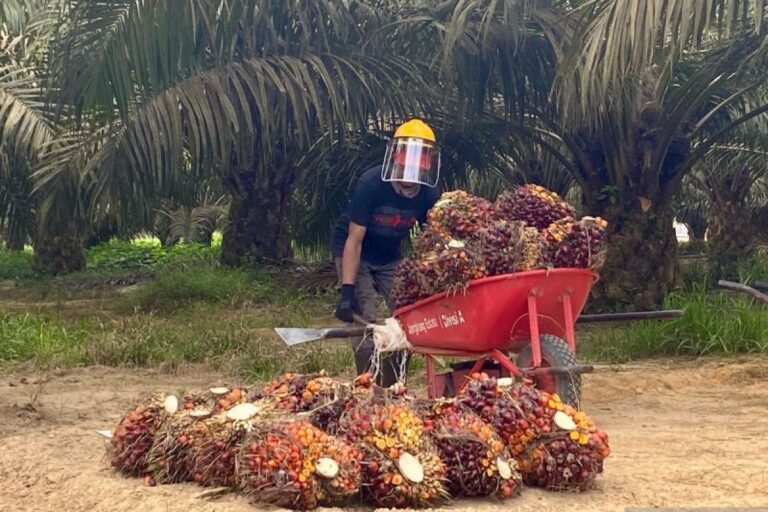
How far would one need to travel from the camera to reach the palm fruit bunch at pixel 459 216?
440 centimetres

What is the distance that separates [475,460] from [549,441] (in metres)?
0.32

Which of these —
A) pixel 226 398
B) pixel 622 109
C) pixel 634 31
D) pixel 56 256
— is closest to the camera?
pixel 226 398

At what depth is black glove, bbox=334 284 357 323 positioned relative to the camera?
5137 mm

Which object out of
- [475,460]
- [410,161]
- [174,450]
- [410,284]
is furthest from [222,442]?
[410,161]

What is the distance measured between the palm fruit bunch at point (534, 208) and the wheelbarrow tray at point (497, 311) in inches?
12.4

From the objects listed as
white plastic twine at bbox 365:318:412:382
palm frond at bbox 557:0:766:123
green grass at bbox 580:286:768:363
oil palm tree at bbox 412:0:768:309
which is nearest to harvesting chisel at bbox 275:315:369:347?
white plastic twine at bbox 365:318:412:382

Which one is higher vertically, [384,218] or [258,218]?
[384,218]

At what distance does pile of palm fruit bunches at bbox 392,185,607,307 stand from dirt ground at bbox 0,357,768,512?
33.9 inches

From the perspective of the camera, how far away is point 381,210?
206 inches

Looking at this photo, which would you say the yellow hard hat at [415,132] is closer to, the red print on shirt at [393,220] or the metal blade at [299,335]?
the red print on shirt at [393,220]

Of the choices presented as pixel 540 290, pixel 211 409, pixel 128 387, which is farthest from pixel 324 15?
pixel 211 409

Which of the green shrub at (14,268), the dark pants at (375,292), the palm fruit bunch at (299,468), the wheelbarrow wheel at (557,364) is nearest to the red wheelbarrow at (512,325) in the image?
the wheelbarrow wheel at (557,364)

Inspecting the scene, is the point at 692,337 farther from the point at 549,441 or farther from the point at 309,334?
the point at 549,441

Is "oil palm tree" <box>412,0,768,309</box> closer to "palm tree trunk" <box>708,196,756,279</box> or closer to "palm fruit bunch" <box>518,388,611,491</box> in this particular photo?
"palm fruit bunch" <box>518,388,611,491</box>
